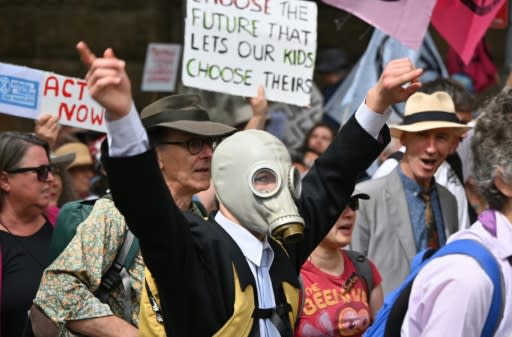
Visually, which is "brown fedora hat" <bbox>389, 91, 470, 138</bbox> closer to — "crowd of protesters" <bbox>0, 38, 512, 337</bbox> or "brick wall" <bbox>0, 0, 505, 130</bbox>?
"crowd of protesters" <bbox>0, 38, 512, 337</bbox>

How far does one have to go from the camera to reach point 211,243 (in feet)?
11.8

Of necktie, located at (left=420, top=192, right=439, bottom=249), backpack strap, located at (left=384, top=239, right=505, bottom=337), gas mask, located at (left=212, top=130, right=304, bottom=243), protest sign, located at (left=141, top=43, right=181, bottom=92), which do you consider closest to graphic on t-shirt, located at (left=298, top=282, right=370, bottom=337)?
necktie, located at (left=420, top=192, right=439, bottom=249)

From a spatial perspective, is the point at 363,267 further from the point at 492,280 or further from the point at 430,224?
the point at 492,280

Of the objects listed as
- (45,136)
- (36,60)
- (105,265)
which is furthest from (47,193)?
(36,60)

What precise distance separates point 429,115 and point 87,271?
96.0 inches

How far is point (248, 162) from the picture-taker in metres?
3.62

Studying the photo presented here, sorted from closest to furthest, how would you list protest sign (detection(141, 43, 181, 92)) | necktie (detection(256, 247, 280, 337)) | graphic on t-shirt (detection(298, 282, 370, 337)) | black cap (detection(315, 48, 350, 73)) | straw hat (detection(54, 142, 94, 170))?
1. necktie (detection(256, 247, 280, 337))
2. graphic on t-shirt (detection(298, 282, 370, 337))
3. straw hat (detection(54, 142, 94, 170))
4. protest sign (detection(141, 43, 181, 92))
5. black cap (detection(315, 48, 350, 73))

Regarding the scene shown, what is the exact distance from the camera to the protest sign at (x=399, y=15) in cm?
658

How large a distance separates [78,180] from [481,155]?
217 inches

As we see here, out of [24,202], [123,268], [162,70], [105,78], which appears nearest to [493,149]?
[105,78]

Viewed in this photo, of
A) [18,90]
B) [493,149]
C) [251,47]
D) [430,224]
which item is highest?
[493,149]

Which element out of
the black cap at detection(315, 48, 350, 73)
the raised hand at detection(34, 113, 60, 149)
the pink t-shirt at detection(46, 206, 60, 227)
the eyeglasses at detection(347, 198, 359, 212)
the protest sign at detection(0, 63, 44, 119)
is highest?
the eyeglasses at detection(347, 198, 359, 212)

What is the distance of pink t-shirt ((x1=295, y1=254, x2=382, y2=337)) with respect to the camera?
502cm

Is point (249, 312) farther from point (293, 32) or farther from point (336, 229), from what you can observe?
point (293, 32)
